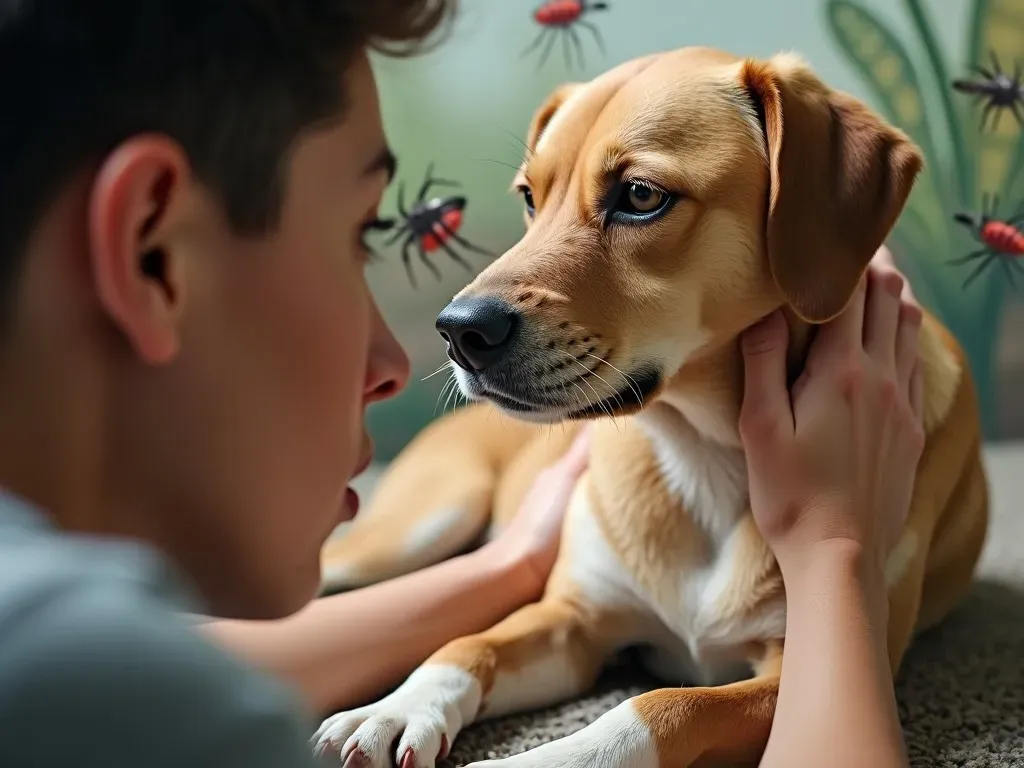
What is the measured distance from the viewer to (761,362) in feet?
3.77

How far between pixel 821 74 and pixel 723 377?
5.21ft

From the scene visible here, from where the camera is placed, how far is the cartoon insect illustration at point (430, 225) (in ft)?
8.21

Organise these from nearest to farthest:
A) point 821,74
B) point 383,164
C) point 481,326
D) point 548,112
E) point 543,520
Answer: point 383,164
point 481,326
point 548,112
point 543,520
point 821,74

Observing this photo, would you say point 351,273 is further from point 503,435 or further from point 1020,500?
point 1020,500

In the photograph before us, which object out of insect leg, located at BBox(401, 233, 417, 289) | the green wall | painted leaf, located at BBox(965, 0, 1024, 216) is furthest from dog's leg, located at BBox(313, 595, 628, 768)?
painted leaf, located at BBox(965, 0, 1024, 216)

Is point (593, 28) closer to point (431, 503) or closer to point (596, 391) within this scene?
point (431, 503)

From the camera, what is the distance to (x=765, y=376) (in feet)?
3.74

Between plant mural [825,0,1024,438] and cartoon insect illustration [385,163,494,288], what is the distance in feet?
3.44

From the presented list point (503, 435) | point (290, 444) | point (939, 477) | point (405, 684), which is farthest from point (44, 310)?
point (503, 435)

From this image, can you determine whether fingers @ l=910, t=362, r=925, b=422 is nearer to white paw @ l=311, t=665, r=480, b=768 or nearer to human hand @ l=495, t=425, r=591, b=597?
human hand @ l=495, t=425, r=591, b=597

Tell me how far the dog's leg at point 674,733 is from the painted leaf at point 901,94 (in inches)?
68.8

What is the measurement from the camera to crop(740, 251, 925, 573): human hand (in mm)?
1089

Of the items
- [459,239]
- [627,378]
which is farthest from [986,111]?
[627,378]

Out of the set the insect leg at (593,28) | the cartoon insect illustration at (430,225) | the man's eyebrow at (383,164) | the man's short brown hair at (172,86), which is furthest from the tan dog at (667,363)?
the insect leg at (593,28)
